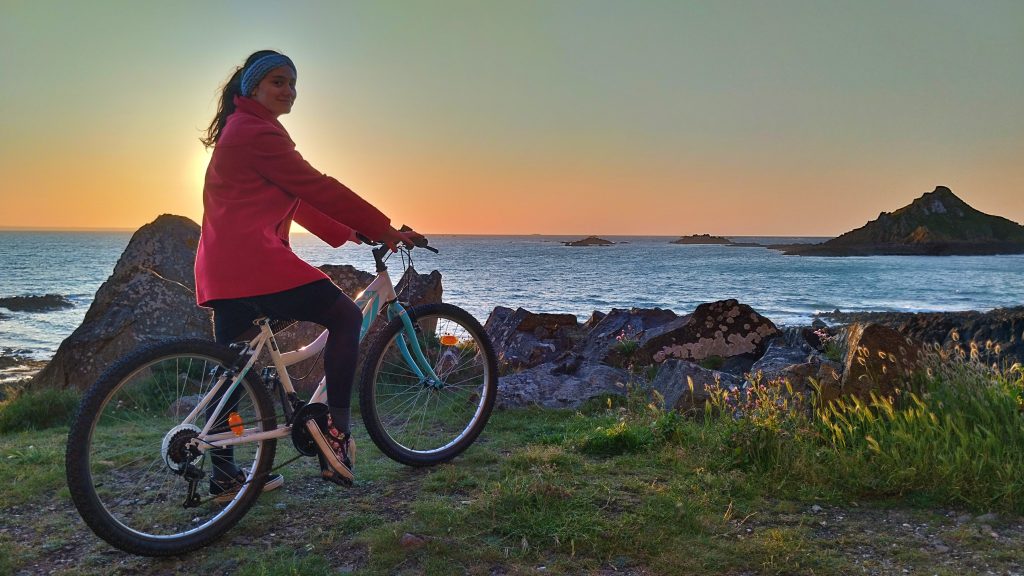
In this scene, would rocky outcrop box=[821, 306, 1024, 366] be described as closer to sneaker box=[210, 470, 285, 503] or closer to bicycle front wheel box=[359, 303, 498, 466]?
bicycle front wheel box=[359, 303, 498, 466]

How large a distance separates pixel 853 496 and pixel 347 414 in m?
3.16

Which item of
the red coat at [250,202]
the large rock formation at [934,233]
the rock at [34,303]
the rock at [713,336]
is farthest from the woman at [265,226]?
the large rock formation at [934,233]

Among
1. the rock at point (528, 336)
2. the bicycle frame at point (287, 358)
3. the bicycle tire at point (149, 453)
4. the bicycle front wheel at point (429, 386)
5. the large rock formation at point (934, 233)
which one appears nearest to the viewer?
the bicycle tire at point (149, 453)

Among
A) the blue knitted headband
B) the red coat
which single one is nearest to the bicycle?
the red coat

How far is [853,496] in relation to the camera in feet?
13.5

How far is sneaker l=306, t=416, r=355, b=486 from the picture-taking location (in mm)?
3957

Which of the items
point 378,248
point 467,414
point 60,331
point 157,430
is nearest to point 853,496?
point 467,414

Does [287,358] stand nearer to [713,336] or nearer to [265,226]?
[265,226]

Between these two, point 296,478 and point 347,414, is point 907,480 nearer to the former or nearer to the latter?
point 347,414

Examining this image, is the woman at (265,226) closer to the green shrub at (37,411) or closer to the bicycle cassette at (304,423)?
the bicycle cassette at (304,423)

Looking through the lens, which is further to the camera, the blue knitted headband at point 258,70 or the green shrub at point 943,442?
the green shrub at point 943,442

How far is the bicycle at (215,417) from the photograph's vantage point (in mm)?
3342

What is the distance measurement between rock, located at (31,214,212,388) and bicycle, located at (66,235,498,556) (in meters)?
4.84

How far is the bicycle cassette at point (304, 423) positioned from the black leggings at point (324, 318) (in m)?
0.09
